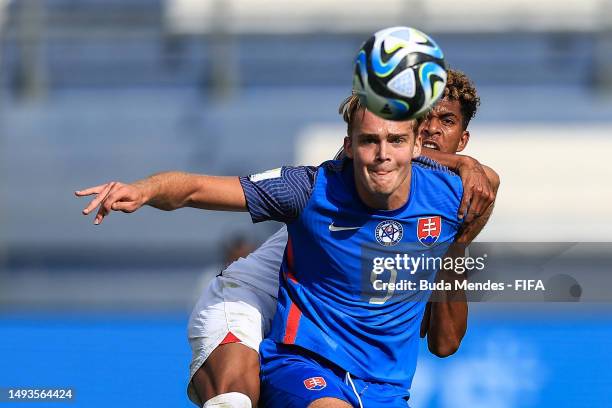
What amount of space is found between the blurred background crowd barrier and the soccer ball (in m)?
8.77

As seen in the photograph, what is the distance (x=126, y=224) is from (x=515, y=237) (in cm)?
503

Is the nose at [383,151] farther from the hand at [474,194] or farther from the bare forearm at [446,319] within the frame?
the bare forearm at [446,319]

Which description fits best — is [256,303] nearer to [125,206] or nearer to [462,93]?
[125,206]

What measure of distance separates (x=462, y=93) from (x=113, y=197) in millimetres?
2337

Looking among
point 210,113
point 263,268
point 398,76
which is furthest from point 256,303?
point 210,113

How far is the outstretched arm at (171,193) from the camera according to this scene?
166 inches

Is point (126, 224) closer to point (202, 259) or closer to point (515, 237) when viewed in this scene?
point (202, 259)

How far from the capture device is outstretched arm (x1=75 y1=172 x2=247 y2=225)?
4.22 m

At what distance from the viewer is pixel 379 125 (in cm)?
455

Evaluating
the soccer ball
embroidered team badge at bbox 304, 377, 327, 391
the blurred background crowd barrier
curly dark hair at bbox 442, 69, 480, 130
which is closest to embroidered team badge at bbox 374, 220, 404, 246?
the soccer ball

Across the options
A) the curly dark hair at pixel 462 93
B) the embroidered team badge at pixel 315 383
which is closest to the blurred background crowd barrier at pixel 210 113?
the curly dark hair at pixel 462 93

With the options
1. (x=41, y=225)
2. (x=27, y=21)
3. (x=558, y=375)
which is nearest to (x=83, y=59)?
(x=27, y=21)

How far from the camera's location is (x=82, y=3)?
15.0 metres

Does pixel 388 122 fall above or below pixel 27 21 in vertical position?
below
